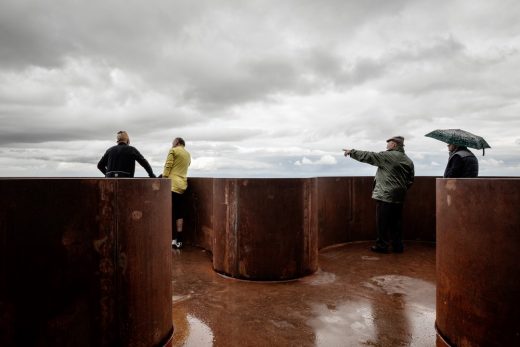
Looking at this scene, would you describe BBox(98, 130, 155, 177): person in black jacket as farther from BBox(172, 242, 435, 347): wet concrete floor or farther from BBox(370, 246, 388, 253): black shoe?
BBox(370, 246, 388, 253): black shoe

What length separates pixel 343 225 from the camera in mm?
6133

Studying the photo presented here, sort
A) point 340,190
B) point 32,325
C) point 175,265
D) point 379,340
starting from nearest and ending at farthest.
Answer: point 32,325, point 379,340, point 175,265, point 340,190

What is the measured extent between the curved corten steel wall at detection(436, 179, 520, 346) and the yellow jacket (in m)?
4.15

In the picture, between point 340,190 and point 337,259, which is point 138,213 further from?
point 340,190

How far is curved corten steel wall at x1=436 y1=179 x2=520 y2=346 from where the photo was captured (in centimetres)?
181

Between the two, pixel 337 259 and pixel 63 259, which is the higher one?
pixel 63 259

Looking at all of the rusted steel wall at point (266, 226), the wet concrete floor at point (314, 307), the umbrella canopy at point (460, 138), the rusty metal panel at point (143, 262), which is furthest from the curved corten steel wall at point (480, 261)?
the umbrella canopy at point (460, 138)

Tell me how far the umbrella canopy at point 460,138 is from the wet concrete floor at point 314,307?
1.79m

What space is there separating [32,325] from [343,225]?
209 inches

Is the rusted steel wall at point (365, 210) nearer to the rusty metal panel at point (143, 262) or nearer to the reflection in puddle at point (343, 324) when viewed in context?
the reflection in puddle at point (343, 324)

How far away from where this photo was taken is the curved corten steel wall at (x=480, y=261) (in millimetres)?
1808

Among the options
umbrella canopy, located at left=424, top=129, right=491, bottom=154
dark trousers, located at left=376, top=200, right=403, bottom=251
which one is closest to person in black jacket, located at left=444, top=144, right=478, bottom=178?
umbrella canopy, located at left=424, top=129, right=491, bottom=154

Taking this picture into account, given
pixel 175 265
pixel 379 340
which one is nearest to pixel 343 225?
pixel 175 265

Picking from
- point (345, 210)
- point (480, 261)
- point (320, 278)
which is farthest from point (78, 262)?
point (345, 210)
